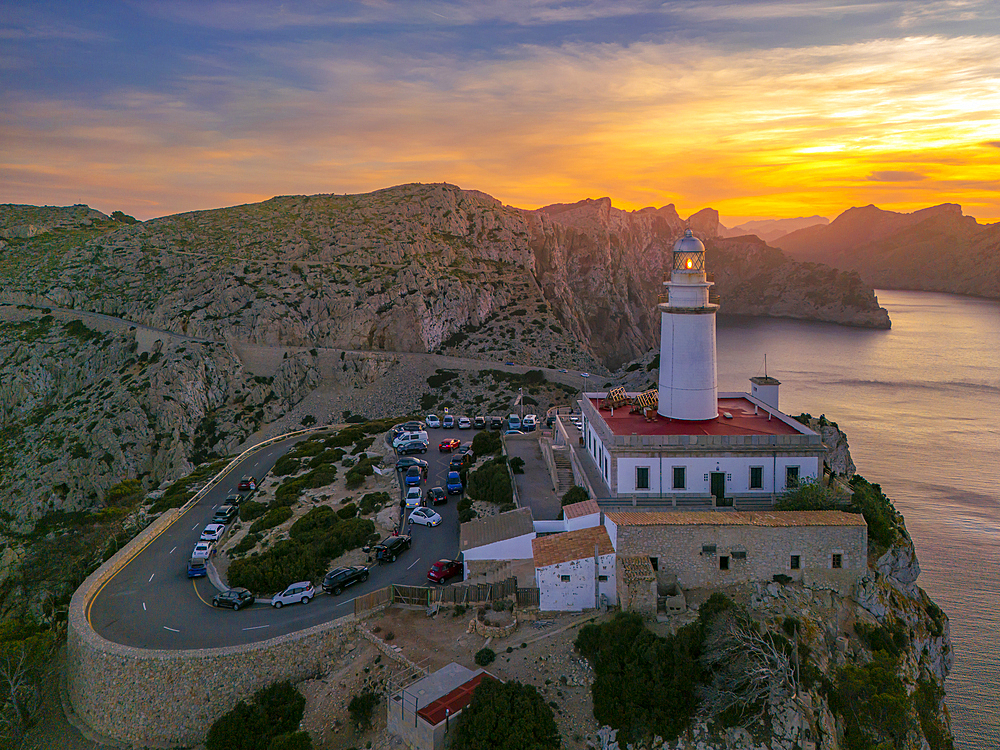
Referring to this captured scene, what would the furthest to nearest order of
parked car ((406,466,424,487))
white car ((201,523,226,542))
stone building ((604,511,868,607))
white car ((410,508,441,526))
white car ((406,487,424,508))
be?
parked car ((406,466,424,487)) → white car ((406,487,424,508)) → white car ((201,523,226,542)) → white car ((410,508,441,526)) → stone building ((604,511,868,607))

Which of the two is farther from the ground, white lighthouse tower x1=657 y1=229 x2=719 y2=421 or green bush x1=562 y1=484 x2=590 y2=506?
white lighthouse tower x1=657 y1=229 x2=719 y2=421

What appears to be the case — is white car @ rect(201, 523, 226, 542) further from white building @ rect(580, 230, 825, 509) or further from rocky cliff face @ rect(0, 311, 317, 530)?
rocky cliff face @ rect(0, 311, 317, 530)

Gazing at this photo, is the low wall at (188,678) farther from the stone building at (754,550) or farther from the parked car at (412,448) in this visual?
the parked car at (412,448)

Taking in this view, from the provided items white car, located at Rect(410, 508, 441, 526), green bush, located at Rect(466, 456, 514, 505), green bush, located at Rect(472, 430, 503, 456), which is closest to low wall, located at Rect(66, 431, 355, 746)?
white car, located at Rect(410, 508, 441, 526)

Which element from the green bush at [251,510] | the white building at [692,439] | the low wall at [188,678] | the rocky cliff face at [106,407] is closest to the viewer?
the low wall at [188,678]

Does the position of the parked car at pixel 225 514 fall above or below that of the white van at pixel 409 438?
below

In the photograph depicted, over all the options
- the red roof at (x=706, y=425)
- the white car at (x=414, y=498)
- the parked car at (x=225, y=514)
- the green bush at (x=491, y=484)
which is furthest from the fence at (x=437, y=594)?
the parked car at (x=225, y=514)

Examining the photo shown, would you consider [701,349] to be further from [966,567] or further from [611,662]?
[966,567]
